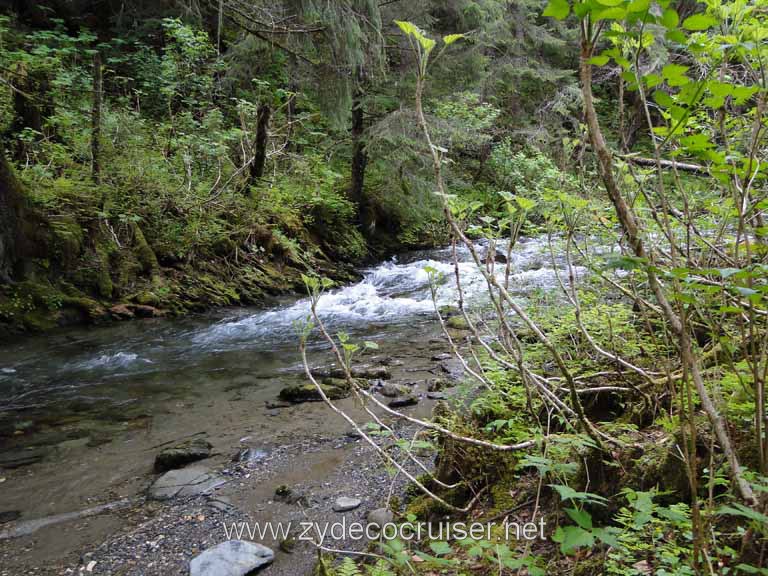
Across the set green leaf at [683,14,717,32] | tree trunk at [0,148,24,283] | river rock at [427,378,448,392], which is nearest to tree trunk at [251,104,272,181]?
tree trunk at [0,148,24,283]

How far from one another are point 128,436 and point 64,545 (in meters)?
1.60

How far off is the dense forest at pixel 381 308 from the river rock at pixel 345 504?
0.02 metres

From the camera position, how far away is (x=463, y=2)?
12.7 metres

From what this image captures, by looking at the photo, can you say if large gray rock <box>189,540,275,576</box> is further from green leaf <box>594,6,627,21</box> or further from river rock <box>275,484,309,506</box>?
green leaf <box>594,6,627,21</box>

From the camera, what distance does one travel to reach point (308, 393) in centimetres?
540

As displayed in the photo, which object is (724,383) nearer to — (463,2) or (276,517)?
(276,517)

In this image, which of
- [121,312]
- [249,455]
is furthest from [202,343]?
[249,455]

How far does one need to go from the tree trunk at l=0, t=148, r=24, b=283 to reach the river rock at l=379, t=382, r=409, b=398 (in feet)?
19.8

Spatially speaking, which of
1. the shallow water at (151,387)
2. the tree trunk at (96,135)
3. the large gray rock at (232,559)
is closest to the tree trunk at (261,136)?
the tree trunk at (96,135)

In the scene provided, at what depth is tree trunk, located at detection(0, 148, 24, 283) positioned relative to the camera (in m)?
7.00

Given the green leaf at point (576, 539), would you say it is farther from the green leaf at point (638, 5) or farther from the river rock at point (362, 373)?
the river rock at point (362, 373)

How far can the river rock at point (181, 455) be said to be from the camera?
3.98m

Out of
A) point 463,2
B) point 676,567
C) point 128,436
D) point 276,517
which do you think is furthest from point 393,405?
point 463,2

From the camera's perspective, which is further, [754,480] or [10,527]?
[10,527]
